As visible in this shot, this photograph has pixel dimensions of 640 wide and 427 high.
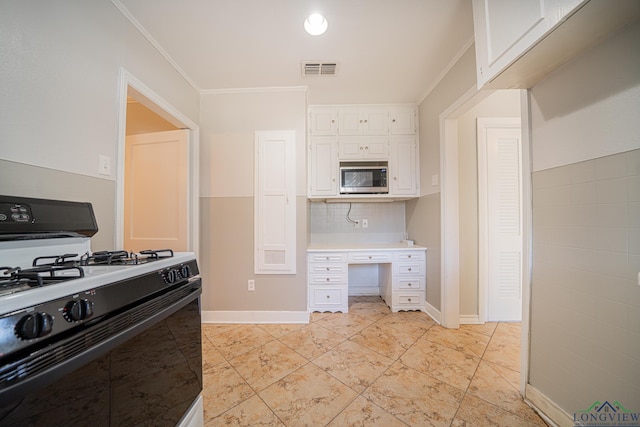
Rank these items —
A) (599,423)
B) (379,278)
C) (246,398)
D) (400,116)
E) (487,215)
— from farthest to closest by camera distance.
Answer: (379,278)
(400,116)
(487,215)
(246,398)
(599,423)

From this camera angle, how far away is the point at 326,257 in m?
2.73

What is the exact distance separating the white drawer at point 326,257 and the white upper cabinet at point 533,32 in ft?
6.63

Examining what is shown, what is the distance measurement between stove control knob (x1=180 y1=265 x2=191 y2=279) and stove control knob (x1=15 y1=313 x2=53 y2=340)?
0.49 meters

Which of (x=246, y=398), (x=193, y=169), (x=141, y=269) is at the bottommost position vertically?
(x=246, y=398)

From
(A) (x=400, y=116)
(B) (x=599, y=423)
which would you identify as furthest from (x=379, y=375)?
(A) (x=400, y=116)

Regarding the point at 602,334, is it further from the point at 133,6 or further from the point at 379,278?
the point at 133,6

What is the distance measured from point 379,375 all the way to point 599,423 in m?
1.07

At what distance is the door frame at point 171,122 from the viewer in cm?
151

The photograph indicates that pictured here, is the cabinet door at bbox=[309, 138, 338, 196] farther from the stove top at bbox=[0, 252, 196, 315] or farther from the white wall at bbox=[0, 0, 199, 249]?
Answer: the stove top at bbox=[0, 252, 196, 315]

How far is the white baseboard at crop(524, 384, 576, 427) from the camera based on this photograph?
121cm

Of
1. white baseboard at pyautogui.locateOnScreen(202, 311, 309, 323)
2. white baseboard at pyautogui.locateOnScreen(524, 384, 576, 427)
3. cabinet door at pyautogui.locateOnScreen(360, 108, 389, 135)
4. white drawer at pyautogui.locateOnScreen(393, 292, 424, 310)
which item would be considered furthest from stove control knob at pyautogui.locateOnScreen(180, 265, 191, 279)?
cabinet door at pyautogui.locateOnScreen(360, 108, 389, 135)

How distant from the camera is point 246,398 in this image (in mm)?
1469

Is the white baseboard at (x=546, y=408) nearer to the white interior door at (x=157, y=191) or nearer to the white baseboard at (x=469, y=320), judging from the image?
the white baseboard at (x=469, y=320)

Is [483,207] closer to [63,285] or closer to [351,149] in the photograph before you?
[351,149]
